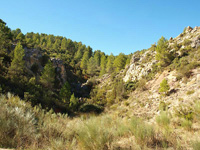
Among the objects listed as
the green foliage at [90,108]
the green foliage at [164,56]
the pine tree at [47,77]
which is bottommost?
the green foliage at [90,108]

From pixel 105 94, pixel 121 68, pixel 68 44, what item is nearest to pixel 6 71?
pixel 105 94

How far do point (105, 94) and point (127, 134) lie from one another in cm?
2355

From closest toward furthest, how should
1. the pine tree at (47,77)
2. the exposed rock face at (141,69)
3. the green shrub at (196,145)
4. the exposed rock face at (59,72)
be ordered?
the green shrub at (196,145), the exposed rock face at (141,69), the pine tree at (47,77), the exposed rock face at (59,72)

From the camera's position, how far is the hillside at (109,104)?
9.28 feet

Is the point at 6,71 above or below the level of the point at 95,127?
above

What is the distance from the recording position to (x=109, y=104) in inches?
860

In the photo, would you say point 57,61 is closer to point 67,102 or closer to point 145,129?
point 67,102

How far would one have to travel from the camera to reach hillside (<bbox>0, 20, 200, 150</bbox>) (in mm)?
2828

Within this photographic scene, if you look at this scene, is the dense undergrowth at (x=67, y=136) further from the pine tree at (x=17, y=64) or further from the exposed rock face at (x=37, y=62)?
the exposed rock face at (x=37, y=62)

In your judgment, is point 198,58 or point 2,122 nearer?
point 2,122

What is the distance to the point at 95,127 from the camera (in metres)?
Answer: 3.07

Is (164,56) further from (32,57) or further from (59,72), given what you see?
(32,57)

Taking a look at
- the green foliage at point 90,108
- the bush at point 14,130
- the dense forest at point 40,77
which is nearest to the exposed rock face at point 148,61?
the dense forest at point 40,77

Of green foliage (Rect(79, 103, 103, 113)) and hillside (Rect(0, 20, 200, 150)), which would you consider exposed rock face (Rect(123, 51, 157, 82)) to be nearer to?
hillside (Rect(0, 20, 200, 150))
